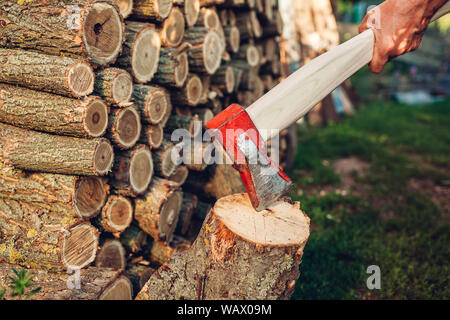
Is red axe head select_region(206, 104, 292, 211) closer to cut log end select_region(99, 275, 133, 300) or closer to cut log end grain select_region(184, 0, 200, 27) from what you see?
cut log end select_region(99, 275, 133, 300)

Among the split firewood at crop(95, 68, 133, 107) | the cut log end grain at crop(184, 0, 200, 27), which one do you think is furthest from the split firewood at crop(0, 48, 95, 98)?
the cut log end grain at crop(184, 0, 200, 27)

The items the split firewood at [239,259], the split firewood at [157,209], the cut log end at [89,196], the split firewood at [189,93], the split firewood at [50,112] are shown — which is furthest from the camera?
the split firewood at [189,93]

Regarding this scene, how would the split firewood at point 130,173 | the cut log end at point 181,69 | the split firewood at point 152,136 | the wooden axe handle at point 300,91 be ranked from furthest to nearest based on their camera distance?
the cut log end at point 181,69 < the split firewood at point 152,136 < the split firewood at point 130,173 < the wooden axe handle at point 300,91

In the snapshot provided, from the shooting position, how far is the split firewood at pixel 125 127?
7.57 feet

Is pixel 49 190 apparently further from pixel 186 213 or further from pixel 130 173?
pixel 186 213

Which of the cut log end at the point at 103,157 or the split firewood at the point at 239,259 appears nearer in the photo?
the split firewood at the point at 239,259

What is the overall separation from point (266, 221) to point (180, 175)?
1.36 m

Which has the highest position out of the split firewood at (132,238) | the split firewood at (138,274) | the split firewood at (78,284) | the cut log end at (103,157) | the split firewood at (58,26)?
the split firewood at (58,26)

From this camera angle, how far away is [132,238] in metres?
2.66

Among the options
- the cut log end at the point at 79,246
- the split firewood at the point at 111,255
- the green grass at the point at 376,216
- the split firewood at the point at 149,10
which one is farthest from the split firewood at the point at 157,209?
the split firewood at the point at 149,10

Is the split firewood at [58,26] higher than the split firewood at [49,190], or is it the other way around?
the split firewood at [58,26]

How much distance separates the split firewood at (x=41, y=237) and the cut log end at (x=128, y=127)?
0.60 m

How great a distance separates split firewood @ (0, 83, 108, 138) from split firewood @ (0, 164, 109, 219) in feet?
1.00

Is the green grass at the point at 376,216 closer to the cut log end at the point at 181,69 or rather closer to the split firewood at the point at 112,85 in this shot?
the cut log end at the point at 181,69
